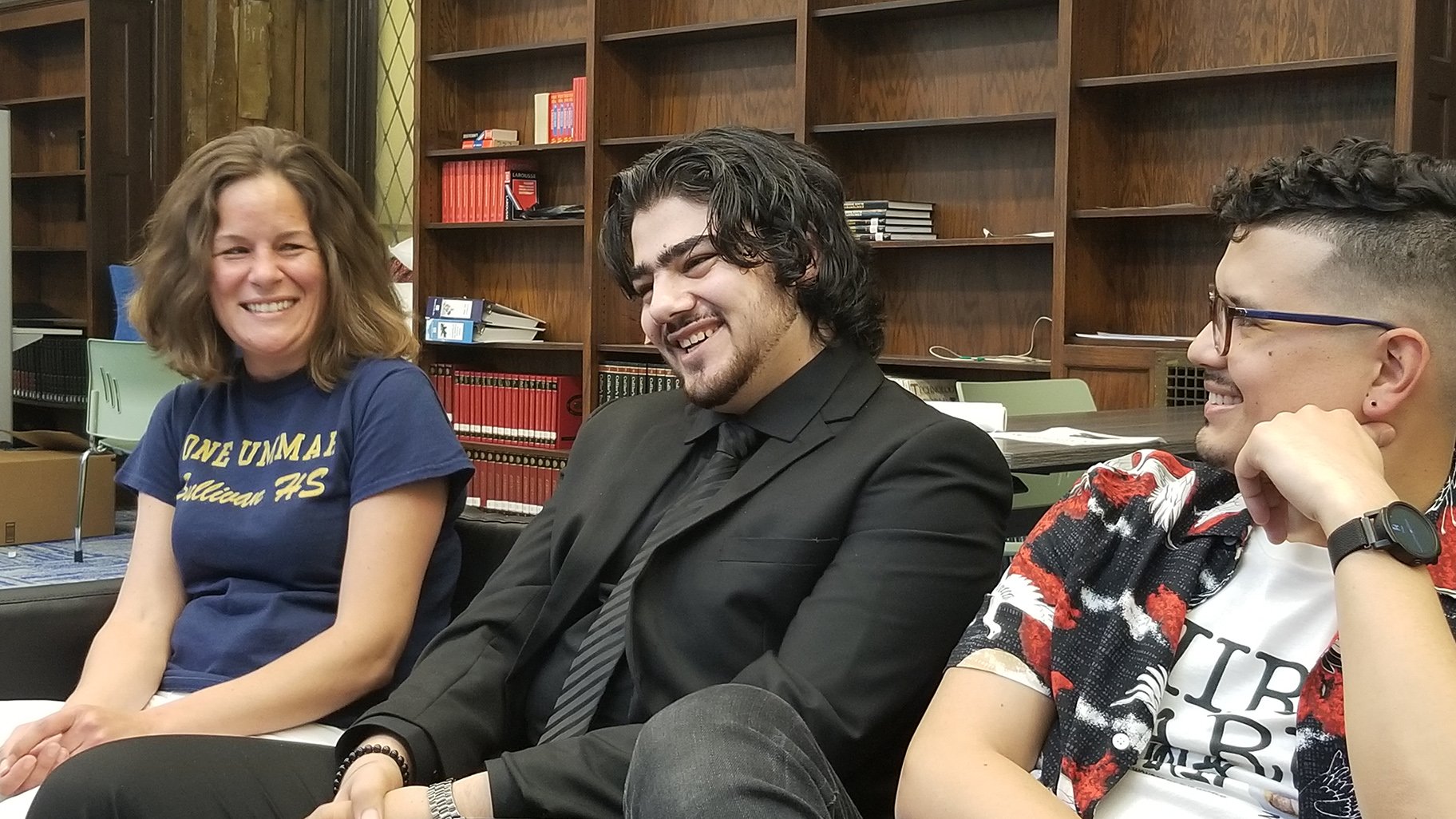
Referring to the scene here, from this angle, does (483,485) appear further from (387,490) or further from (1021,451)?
(387,490)

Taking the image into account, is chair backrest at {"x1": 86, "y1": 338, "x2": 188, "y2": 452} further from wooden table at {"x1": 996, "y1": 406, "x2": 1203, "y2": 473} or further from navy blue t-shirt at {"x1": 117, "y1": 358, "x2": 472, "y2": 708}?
navy blue t-shirt at {"x1": 117, "y1": 358, "x2": 472, "y2": 708}

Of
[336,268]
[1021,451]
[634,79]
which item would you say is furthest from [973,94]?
[336,268]

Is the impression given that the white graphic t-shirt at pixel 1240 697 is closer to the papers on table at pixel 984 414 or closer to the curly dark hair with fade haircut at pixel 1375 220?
the curly dark hair with fade haircut at pixel 1375 220

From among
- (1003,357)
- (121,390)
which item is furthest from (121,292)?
(1003,357)

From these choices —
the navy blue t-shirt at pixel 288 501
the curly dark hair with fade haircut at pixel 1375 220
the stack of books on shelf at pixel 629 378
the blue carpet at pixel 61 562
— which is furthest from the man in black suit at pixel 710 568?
the stack of books on shelf at pixel 629 378

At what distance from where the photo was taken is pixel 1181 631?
3.84ft

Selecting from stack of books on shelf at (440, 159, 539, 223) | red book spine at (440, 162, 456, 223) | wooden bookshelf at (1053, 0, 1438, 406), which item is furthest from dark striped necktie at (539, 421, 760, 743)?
red book spine at (440, 162, 456, 223)

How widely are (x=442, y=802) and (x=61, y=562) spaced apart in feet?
14.2

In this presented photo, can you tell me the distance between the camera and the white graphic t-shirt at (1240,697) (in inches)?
43.2

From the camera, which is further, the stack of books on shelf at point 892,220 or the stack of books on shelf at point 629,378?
the stack of books on shelf at point 629,378

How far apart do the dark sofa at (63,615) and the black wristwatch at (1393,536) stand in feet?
3.65

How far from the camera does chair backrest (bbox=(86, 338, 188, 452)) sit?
16.7ft

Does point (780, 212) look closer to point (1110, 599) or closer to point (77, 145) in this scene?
point (1110, 599)

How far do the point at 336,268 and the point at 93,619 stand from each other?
0.57 metres
